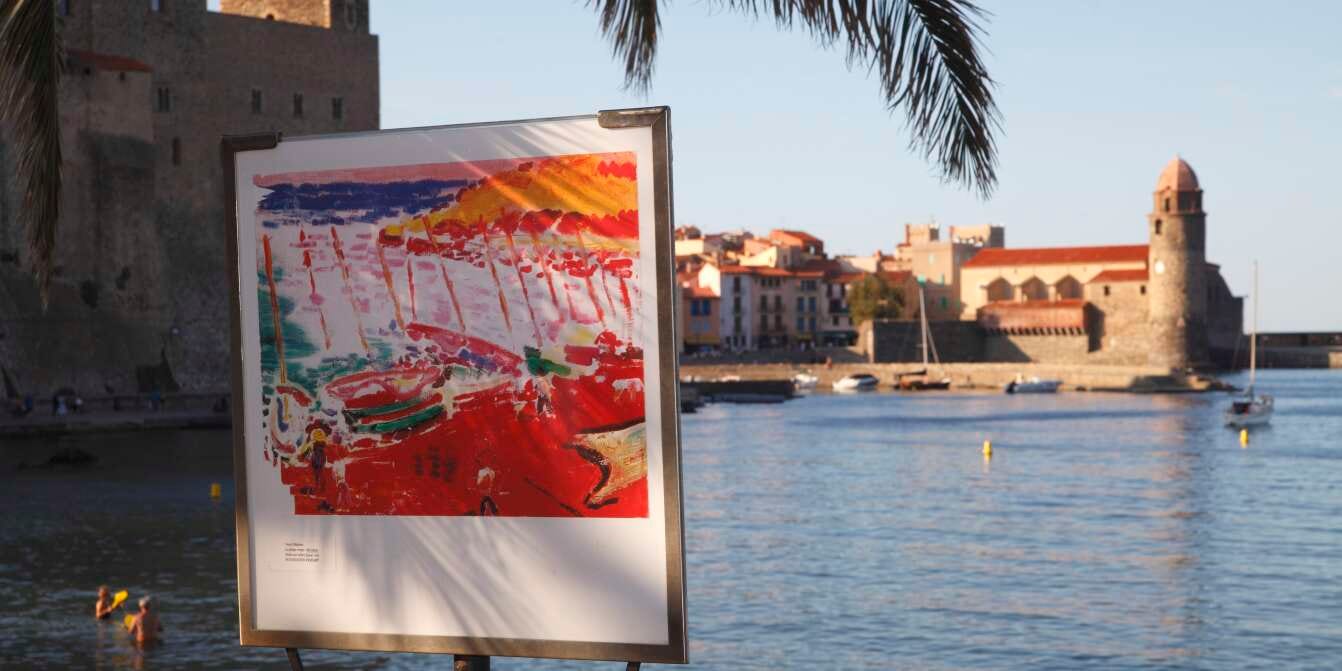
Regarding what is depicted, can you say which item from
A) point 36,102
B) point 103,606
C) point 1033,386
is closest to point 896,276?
A: point 1033,386

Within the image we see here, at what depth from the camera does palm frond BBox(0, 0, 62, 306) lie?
15.9ft

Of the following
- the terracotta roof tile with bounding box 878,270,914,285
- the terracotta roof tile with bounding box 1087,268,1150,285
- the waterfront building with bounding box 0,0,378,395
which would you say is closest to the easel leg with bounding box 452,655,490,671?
the waterfront building with bounding box 0,0,378,395

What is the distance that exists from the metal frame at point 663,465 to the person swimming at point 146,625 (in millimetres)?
9536

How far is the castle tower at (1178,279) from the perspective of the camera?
262 feet

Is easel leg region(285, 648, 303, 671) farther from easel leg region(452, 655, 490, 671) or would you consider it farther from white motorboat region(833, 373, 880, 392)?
white motorboat region(833, 373, 880, 392)

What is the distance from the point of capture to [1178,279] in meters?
80.4

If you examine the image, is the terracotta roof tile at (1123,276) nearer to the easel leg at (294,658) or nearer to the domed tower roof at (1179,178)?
the domed tower roof at (1179,178)

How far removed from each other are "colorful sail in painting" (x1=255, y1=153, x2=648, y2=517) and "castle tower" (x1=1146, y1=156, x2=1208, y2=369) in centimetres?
7952

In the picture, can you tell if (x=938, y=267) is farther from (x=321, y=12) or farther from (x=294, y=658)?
(x=294, y=658)

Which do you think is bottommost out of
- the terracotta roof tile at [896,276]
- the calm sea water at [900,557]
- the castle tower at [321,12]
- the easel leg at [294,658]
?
the calm sea water at [900,557]

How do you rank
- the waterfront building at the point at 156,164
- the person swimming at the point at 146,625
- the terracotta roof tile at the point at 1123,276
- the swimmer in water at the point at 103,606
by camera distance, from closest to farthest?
the person swimming at the point at 146,625 → the swimmer in water at the point at 103,606 → the waterfront building at the point at 156,164 → the terracotta roof tile at the point at 1123,276

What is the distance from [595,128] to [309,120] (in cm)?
4506

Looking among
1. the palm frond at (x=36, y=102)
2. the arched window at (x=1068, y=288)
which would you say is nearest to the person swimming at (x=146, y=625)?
the palm frond at (x=36, y=102)

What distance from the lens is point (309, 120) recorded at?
47281 millimetres
